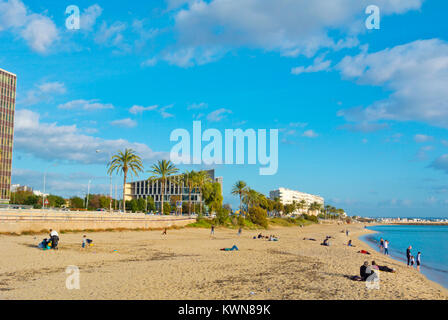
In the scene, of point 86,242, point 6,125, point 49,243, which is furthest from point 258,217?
point 6,125

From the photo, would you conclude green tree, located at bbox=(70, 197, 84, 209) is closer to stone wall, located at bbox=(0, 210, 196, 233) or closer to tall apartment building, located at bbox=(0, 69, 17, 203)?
tall apartment building, located at bbox=(0, 69, 17, 203)

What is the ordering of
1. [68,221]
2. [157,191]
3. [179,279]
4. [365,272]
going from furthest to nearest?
[157,191] → [68,221] → [365,272] → [179,279]

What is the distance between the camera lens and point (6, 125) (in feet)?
330

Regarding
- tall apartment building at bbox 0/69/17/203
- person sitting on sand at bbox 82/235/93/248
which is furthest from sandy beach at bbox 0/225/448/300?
tall apartment building at bbox 0/69/17/203

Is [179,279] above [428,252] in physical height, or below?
above

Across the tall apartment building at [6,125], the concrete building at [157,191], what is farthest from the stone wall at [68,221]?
the concrete building at [157,191]

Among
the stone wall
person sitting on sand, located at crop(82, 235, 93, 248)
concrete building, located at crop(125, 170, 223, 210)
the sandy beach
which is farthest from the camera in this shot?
concrete building, located at crop(125, 170, 223, 210)

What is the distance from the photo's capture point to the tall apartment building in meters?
98.6

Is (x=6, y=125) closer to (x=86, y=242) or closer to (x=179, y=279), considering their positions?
(x=86, y=242)

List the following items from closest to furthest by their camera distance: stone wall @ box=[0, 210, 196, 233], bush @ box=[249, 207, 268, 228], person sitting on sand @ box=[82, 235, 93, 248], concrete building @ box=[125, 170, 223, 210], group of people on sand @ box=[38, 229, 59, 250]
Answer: group of people on sand @ box=[38, 229, 59, 250], person sitting on sand @ box=[82, 235, 93, 248], stone wall @ box=[0, 210, 196, 233], bush @ box=[249, 207, 268, 228], concrete building @ box=[125, 170, 223, 210]

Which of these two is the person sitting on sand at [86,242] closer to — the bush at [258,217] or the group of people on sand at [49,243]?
the group of people on sand at [49,243]

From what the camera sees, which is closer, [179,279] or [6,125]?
[179,279]

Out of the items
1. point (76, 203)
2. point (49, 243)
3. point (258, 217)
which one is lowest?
point (258, 217)
